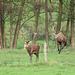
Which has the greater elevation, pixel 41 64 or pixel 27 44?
pixel 27 44

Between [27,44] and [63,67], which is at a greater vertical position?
[27,44]

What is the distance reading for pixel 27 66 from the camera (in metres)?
16.9

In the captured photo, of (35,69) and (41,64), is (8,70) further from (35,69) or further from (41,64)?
(41,64)

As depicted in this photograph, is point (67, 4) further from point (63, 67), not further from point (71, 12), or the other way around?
point (63, 67)

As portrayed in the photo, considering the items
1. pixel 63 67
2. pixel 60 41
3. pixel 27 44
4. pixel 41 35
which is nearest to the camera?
pixel 63 67

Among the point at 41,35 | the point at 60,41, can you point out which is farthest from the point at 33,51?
the point at 41,35

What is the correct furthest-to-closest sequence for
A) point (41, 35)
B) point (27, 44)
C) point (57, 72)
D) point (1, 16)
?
point (41, 35)
point (1, 16)
point (27, 44)
point (57, 72)

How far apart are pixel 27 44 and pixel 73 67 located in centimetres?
356

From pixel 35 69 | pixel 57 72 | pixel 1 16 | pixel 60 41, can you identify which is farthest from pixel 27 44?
pixel 1 16

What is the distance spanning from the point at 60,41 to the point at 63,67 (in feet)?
34.0

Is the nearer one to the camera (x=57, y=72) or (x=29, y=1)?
(x=57, y=72)

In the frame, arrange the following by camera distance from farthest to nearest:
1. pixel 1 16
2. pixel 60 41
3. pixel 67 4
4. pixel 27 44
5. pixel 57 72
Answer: pixel 67 4 < pixel 1 16 < pixel 60 41 < pixel 27 44 < pixel 57 72

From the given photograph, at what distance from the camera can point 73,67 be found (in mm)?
16766

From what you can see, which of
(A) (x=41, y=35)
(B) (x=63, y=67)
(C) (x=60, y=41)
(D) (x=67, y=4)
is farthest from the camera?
(A) (x=41, y=35)
